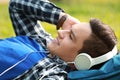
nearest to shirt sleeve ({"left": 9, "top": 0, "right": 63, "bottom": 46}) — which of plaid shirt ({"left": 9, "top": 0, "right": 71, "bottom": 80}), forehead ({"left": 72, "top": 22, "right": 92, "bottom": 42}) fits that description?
plaid shirt ({"left": 9, "top": 0, "right": 71, "bottom": 80})

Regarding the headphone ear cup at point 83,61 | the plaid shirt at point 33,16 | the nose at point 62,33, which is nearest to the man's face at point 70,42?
the nose at point 62,33

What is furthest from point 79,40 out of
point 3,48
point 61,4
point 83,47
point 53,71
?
point 61,4

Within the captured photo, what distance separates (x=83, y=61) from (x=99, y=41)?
185 millimetres

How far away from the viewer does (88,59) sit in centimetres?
379

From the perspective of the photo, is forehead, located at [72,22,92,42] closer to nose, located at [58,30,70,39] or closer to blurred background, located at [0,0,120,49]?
nose, located at [58,30,70,39]

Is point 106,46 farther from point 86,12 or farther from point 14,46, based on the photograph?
point 86,12

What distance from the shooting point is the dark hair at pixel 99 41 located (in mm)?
3814

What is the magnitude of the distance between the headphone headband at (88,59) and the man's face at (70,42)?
0.11 m

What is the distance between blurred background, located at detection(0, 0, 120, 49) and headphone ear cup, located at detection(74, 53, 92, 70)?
12.0ft

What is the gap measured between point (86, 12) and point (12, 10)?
233 inches

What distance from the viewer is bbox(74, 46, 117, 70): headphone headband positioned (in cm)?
379

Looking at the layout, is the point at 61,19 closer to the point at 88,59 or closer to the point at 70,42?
the point at 70,42

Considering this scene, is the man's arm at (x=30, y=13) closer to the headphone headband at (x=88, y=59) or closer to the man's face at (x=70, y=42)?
the man's face at (x=70, y=42)

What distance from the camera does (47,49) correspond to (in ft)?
13.7
